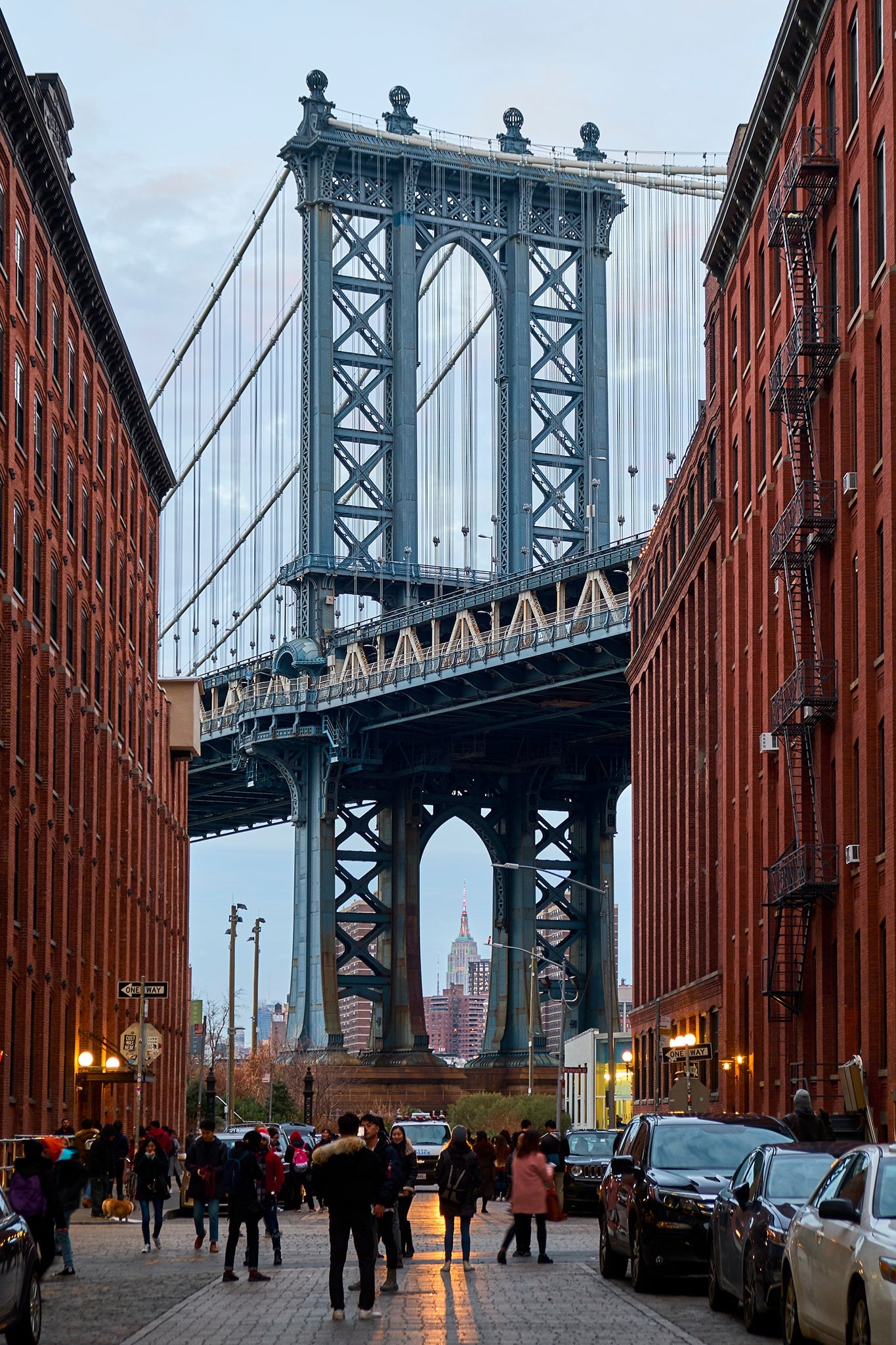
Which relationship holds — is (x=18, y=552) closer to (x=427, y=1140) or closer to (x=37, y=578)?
(x=37, y=578)

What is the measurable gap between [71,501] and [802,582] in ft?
69.7

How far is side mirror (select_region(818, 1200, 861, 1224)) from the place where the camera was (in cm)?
1338

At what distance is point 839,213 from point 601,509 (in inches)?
2805

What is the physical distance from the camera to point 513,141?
11275 centimetres

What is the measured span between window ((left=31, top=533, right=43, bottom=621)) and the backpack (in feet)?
99.5

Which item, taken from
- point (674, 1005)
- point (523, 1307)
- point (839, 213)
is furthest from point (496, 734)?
point (523, 1307)

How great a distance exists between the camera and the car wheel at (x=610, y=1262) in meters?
23.4

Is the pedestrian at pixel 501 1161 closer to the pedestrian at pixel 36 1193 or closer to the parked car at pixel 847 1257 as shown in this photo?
the pedestrian at pixel 36 1193

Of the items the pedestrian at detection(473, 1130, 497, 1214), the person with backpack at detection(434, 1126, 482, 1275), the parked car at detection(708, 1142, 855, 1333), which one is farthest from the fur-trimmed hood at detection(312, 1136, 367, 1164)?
the pedestrian at detection(473, 1130, 497, 1214)

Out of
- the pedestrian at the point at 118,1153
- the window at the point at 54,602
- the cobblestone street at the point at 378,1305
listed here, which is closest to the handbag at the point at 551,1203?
the cobblestone street at the point at 378,1305

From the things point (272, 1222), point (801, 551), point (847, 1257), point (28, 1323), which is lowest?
point (272, 1222)

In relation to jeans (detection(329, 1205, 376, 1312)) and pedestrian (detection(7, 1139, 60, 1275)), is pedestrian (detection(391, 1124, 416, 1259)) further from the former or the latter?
jeans (detection(329, 1205, 376, 1312))

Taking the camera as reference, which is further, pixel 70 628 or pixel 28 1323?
pixel 70 628

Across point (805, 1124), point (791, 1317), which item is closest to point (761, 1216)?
point (791, 1317)
